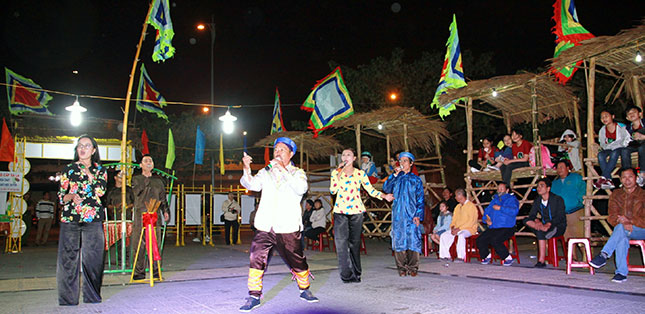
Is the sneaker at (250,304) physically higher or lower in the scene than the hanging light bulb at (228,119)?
lower

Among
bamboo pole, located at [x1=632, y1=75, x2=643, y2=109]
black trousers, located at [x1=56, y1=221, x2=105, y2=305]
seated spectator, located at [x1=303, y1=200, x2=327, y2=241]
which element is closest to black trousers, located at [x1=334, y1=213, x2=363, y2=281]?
black trousers, located at [x1=56, y1=221, x2=105, y2=305]

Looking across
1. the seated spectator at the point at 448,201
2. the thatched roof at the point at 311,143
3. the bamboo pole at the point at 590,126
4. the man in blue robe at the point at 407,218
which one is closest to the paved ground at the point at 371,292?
the man in blue robe at the point at 407,218

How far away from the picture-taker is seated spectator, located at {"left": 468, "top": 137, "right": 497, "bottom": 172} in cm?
1111

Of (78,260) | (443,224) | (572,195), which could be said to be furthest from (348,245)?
(572,195)

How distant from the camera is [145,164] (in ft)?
24.2

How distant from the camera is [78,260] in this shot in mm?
5230

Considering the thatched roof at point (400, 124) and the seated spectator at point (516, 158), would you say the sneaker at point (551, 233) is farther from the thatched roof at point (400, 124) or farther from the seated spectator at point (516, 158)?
the thatched roof at point (400, 124)

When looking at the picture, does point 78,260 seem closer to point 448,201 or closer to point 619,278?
point 619,278

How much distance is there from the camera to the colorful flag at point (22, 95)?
1370 cm

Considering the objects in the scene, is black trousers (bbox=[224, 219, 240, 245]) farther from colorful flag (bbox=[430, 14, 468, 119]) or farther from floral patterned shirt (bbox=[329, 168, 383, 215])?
floral patterned shirt (bbox=[329, 168, 383, 215])

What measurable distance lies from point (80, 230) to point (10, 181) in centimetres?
1003

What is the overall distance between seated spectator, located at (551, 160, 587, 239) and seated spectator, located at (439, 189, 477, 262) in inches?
62.5

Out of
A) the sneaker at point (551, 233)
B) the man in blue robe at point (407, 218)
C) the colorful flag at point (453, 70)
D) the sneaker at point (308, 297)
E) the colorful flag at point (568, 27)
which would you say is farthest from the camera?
the colorful flag at point (453, 70)

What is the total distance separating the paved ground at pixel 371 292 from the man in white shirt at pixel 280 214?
0.48 meters
